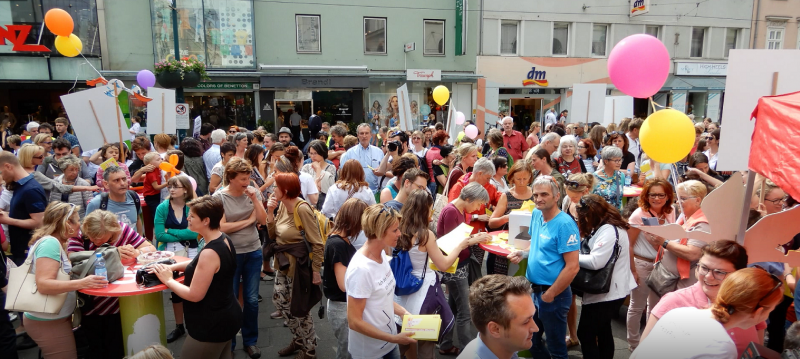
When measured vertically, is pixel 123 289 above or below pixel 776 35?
below

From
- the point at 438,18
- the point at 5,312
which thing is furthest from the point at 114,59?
the point at 5,312

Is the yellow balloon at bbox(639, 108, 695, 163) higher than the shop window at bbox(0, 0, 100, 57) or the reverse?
the reverse

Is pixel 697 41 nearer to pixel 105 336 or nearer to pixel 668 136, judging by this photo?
pixel 668 136

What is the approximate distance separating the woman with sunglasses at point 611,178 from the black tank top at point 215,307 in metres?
4.25

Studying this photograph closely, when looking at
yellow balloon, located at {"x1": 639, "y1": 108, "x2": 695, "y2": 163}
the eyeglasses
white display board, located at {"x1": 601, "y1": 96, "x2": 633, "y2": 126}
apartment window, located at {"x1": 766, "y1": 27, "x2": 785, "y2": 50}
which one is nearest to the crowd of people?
the eyeglasses

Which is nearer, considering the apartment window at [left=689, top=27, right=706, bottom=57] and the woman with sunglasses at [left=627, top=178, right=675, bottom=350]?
the woman with sunglasses at [left=627, top=178, right=675, bottom=350]

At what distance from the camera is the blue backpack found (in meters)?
3.39

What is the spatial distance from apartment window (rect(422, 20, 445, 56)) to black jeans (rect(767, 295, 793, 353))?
17132mm

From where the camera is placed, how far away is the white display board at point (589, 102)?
34.6ft

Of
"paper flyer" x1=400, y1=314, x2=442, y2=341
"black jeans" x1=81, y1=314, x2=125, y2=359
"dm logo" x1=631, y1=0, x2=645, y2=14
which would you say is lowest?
"black jeans" x1=81, y1=314, x2=125, y2=359

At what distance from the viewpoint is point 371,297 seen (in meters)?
2.81

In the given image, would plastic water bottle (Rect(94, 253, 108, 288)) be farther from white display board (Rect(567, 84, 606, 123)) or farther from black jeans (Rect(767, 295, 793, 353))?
white display board (Rect(567, 84, 606, 123))

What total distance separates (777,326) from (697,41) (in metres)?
23.7

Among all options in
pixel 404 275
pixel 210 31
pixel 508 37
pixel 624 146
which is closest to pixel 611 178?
pixel 624 146
